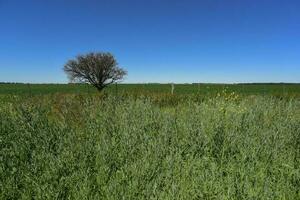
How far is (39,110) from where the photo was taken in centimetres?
646

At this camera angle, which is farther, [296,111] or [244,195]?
[296,111]

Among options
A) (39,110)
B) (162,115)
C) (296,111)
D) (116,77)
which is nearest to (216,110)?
(162,115)

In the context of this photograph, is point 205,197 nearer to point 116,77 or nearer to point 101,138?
point 101,138

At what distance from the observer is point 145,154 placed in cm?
490

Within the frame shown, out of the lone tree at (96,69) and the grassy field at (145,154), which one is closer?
the grassy field at (145,154)

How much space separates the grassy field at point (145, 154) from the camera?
13.6 ft

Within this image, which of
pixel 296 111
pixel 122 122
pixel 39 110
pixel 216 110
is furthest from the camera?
pixel 296 111

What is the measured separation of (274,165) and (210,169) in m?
0.79

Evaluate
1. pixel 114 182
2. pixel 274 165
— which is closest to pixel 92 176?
pixel 114 182

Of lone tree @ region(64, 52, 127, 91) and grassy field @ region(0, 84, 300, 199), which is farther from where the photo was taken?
lone tree @ region(64, 52, 127, 91)

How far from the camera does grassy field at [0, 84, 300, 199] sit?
414cm

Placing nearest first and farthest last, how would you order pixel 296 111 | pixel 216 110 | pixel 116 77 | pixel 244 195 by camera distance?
pixel 244 195
pixel 216 110
pixel 296 111
pixel 116 77

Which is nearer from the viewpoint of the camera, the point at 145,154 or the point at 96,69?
the point at 145,154

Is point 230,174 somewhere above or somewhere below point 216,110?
below
